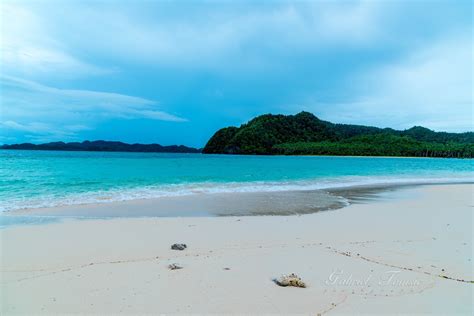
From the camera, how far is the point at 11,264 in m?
5.95

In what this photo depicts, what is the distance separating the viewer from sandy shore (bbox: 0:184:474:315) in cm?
429

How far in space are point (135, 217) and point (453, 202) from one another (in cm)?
1442

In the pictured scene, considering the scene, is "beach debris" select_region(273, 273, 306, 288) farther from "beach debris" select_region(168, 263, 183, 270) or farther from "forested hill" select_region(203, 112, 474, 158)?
"forested hill" select_region(203, 112, 474, 158)

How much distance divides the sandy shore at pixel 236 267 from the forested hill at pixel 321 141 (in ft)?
474

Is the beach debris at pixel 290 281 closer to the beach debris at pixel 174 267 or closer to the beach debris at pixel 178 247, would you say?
the beach debris at pixel 174 267

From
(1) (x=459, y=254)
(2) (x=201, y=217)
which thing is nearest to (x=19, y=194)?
(2) (x=201, y=217)

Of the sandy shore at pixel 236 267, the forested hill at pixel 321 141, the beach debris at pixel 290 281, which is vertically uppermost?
the forested hill at pixel 321 141

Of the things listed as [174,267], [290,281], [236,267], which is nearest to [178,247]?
[174,267]

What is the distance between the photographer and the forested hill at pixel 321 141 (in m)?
139

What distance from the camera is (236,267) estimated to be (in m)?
5.66

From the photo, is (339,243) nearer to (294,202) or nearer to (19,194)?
(294,202)

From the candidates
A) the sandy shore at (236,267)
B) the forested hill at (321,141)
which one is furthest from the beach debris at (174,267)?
the forested hill at (321,141)

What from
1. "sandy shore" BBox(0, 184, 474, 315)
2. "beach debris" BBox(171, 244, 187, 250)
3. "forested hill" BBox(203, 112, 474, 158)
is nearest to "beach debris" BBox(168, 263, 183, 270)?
"sandy shore" BBox(0, 184, 474, 315)

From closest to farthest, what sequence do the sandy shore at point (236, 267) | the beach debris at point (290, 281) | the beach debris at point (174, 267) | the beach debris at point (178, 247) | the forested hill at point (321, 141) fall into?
the sandy shore at point (236, 267) < the beach debris at point (290, 281) < the beach debris at point (174, 267) < the beach debris at point (178, 247) < the forested hill at point (321, 141)
